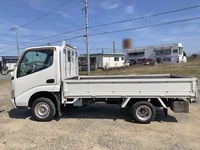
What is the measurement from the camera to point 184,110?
7.24m

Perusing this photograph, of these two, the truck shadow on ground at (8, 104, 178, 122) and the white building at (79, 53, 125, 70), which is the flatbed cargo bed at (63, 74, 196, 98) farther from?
the white building at (79, 53, 125, 70)

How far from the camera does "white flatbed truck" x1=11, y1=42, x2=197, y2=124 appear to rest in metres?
7.30

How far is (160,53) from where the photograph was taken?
273ft

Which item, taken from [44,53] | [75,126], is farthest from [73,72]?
[75,126]

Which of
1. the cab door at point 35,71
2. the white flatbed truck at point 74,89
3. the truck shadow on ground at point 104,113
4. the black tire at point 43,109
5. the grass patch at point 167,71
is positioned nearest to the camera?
the white flatbed truck at point 74,89

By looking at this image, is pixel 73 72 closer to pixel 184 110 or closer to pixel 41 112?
pixel 41 112

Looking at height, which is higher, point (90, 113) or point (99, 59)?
point (99, 59)

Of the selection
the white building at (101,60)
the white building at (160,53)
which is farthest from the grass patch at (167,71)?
the white building at (160,53)

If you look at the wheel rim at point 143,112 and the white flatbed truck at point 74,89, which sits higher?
the white flatbed truck at point 74,89

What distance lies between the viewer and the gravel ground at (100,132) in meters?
5.81

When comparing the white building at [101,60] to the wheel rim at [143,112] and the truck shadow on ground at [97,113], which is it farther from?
the wheel rim at [143,112]

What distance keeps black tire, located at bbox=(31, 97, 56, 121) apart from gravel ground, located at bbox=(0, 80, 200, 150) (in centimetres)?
23

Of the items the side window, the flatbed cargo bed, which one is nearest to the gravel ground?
the flatbed cargo bed

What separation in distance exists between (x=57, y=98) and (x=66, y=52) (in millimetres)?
1691
